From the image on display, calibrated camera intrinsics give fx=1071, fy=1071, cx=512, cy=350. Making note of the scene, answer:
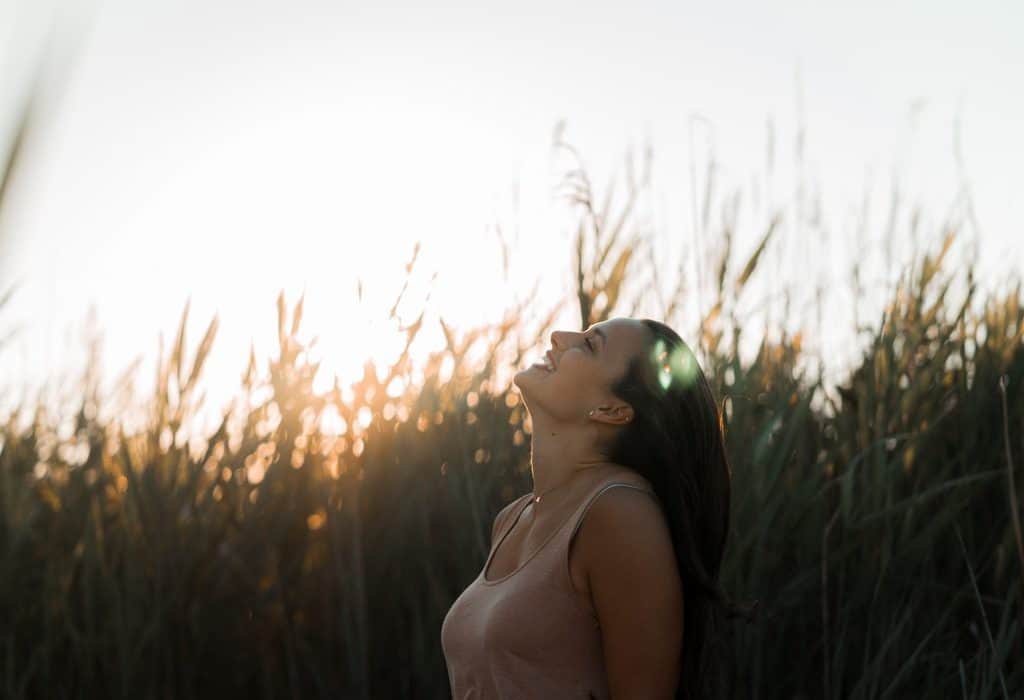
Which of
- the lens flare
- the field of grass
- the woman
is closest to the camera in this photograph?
the woman

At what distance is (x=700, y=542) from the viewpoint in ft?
5.52

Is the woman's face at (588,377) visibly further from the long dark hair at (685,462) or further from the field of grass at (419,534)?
the field of grass at (419,534)

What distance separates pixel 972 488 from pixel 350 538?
1.33 metres

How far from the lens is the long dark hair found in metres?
Answer: 1.64

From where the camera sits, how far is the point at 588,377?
5.68 feet

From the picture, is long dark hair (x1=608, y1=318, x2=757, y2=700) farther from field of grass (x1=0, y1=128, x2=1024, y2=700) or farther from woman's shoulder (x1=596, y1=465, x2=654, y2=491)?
field of grass (x1=0, y1=128, x2=1024, y2=700)

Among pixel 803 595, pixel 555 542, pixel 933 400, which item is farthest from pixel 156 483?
pixel 933 400

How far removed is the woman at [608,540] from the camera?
1.55 metres

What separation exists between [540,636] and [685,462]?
1.14 ft

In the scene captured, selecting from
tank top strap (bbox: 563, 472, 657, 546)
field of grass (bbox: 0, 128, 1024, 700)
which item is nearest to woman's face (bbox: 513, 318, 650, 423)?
tank top strap (bbox: 563, 472, 657, 546)

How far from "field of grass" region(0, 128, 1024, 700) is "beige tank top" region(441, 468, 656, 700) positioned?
0.50 meters

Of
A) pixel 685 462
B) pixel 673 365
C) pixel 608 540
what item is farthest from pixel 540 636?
pixel 673 365

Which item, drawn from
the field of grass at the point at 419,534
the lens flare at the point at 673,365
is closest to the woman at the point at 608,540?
the lens flare at the point at 673,365

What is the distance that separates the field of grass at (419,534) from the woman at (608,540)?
38 cm
